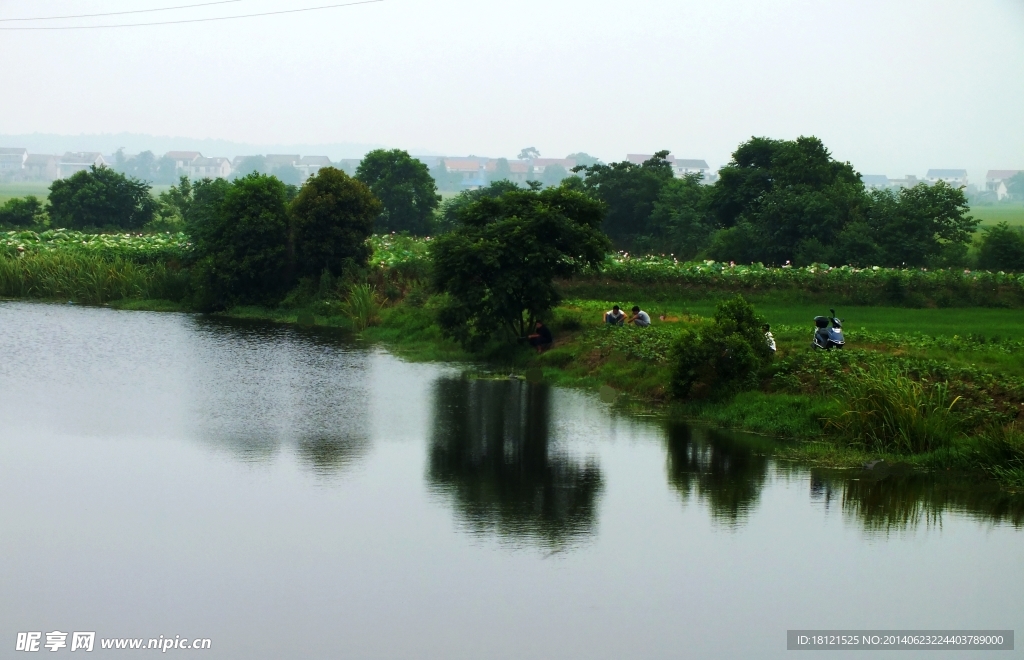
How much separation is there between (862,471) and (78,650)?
31.8 feet

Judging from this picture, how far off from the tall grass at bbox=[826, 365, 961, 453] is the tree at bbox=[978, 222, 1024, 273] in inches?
703

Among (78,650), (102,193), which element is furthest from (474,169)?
(78,650)

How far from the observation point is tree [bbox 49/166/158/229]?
44.5m

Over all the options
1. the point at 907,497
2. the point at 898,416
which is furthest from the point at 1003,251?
the point at 907,497

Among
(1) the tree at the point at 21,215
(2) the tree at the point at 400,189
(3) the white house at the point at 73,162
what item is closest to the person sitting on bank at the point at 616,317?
(2) the tree at the point at 400,189

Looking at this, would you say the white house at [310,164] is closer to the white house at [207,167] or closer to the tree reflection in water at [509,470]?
the white house at [207,167]

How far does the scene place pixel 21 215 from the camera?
148 feet

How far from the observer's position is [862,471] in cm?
1447

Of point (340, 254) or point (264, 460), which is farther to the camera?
point (340, 254)

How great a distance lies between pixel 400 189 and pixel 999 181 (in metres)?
122

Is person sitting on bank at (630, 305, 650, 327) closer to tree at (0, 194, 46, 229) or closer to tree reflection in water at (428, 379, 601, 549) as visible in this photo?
tree reflection in water at (428, 379, 601, 549)

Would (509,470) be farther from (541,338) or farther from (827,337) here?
(541,338)

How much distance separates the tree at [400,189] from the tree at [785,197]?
485 inches

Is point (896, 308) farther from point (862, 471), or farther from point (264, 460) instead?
point (264, 460)
